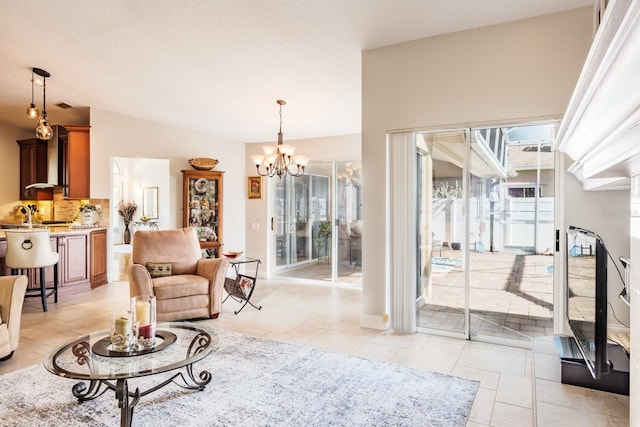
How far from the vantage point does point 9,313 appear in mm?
3070

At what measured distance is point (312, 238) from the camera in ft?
23.0

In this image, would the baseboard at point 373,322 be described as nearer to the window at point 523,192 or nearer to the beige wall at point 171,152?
the window at point 523,192

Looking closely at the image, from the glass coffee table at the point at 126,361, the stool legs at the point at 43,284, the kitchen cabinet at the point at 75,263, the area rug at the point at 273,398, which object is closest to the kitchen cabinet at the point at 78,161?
the kitchen cabinet at the point at 75,263

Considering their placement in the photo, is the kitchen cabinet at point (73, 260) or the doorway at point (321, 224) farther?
the doorway at point (321, 224)

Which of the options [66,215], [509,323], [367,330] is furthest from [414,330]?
[66,215]

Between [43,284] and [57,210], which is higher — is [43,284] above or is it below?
below

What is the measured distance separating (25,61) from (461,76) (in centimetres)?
455

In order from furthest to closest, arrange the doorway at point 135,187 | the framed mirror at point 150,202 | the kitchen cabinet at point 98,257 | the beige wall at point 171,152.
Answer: the framed mirror at point 150,202, the doorway at point 135,187, the beige wall at point 171,152, the kitchen cabinet at point 98,257

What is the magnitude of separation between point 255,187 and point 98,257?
289 cm

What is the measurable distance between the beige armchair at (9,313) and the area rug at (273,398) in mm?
273

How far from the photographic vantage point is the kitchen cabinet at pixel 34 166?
725cm

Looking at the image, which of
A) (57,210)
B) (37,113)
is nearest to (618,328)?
(37,113)

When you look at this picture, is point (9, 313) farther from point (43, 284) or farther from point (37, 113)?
point (37, 113)

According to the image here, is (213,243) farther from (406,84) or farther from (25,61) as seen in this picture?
(406,84)
